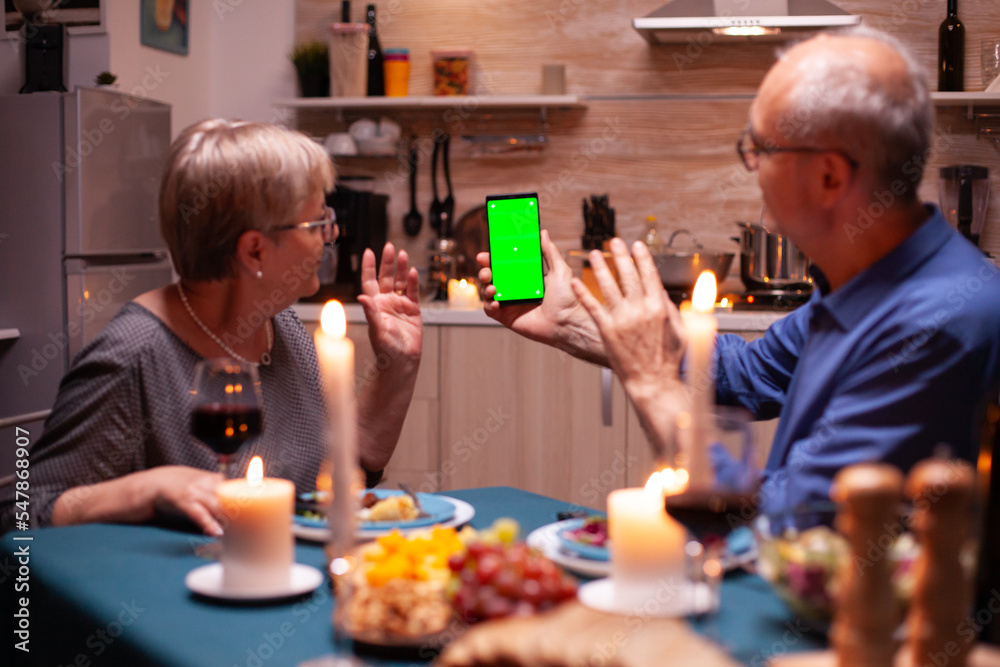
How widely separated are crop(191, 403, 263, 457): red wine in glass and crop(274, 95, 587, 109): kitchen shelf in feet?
8.42

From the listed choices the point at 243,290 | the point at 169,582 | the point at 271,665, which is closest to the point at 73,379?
the point at 243,290

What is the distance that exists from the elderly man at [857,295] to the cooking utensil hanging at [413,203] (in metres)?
2.44

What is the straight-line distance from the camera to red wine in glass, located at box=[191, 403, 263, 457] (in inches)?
42.8

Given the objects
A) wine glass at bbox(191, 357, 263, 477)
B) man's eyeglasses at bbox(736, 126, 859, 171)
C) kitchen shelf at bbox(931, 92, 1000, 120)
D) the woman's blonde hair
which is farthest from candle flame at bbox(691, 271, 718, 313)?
kitchen shelf at bbox(931, 92, 1000, 120)

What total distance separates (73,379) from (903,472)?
110cm

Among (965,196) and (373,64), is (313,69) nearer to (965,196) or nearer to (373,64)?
(373,64)

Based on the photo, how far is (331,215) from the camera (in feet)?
5.60

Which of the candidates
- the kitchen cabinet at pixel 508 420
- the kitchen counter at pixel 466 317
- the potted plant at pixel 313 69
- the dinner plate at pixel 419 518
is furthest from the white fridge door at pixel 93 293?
the dinner plate at pixel 419 518

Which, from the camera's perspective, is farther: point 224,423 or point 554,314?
point 554,314

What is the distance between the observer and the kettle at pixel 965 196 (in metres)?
3.25

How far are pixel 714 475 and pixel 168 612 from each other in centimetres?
54

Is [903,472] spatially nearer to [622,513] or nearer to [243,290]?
[622,513]

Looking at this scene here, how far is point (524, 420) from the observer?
3.21 metres

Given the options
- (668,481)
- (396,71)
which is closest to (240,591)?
(668,481)
